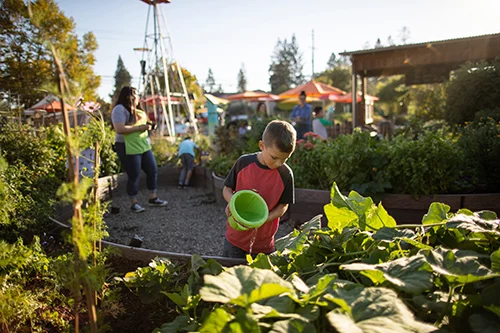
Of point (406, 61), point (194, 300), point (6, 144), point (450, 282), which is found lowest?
point (194, 300)

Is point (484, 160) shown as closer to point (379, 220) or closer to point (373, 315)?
point (379, 220)

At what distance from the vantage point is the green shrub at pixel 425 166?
3525 millimetres

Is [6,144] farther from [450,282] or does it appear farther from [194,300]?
[450,282]

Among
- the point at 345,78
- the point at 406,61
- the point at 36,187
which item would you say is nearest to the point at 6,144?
the point at 36,187

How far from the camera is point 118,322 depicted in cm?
175

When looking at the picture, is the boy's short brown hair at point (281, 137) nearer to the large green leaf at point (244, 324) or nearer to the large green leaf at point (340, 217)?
the large green leaf at point (340, 217)

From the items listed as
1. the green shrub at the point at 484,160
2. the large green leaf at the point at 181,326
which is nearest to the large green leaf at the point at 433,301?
the large green leaf at the point at 181,326

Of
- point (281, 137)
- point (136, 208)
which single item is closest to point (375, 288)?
point (281, 137)

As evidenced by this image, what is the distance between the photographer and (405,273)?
39.6 inches

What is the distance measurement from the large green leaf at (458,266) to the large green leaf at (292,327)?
14.8 inches

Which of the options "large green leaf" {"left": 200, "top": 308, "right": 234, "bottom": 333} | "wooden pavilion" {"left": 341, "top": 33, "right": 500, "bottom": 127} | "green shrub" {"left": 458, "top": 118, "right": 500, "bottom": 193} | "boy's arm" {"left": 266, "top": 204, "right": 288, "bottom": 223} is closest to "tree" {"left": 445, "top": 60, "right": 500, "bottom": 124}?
"wooden pavilion" {"left": 341, "top": 33, "right": 500, "bottom": 127}

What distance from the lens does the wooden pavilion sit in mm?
8570

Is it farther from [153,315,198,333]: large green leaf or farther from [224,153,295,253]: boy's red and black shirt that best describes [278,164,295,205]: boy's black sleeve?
[153,315,198,333]: large green leaf

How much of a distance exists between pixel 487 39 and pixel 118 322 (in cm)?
972
